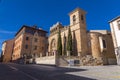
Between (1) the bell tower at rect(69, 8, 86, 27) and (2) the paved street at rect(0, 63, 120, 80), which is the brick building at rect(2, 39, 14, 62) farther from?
(2) the paved street at rect(0, 63, 120, 80)

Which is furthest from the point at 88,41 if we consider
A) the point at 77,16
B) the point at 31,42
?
the point at 31,42

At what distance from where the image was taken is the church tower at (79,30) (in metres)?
34.0

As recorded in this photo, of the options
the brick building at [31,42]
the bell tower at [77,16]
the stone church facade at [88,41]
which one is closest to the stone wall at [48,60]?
the stone church facade at [88,41]

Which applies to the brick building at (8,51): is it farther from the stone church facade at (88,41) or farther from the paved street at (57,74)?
the paved street at (57,74)

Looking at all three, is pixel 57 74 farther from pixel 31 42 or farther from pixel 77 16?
pixel 31 42

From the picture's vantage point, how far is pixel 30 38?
1916 inches

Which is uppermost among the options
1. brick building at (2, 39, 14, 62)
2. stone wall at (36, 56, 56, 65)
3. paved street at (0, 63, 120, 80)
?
brick building at (2, 39, 14, 62)

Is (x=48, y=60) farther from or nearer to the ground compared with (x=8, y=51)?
nearer to the ground

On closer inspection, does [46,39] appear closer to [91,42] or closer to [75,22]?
[75,22]

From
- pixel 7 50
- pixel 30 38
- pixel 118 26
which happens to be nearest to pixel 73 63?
pixel 118 26

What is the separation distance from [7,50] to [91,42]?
46068mm

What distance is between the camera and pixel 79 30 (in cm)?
3500

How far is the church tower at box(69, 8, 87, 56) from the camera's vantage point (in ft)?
112

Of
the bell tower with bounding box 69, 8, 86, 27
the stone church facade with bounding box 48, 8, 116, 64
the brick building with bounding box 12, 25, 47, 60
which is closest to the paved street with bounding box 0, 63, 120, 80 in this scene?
the stone church facade with bounding box 48, 8, 116, 64
